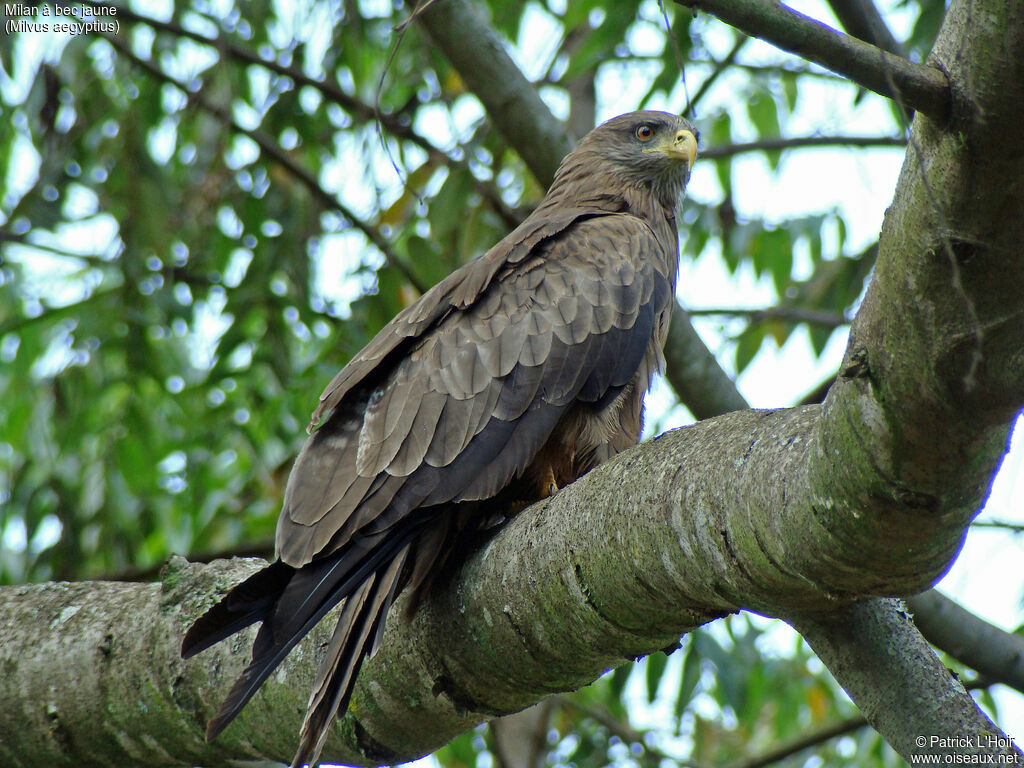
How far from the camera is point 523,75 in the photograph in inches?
159

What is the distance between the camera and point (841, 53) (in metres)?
1.40

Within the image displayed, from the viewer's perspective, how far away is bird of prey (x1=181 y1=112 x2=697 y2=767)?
267 centimetres

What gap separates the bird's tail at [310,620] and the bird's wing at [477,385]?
43 mm

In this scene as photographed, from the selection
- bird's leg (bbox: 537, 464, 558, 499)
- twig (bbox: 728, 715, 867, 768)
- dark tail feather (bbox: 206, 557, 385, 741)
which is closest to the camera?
dark tail feather (bbox: 206, 557, 385, 741)

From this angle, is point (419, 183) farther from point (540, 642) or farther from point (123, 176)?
point (540, 642)

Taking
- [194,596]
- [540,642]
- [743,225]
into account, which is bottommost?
[540,642]

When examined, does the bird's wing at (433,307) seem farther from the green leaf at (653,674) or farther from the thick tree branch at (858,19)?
the green leaf at (653,674)

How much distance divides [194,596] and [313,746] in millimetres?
797

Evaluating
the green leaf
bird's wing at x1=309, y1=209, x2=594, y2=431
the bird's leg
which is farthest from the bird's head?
the green leaf

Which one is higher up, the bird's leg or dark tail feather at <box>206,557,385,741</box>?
the bird's leg

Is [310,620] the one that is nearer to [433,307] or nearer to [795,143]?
[433,307]

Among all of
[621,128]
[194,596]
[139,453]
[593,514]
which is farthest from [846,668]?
[139,453]

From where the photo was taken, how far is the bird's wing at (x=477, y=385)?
116 inches

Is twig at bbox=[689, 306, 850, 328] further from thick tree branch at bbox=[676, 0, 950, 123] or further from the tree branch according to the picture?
thick tree branch at bbox=[676, 0, 950, 123]
